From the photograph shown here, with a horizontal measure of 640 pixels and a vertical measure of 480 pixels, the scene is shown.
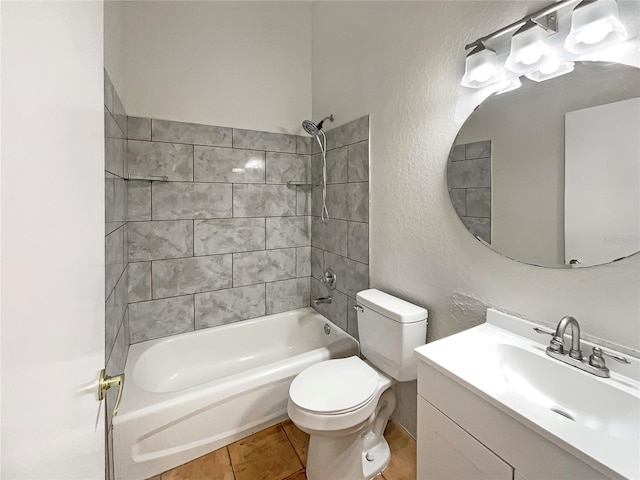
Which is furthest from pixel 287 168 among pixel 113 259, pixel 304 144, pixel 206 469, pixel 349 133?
pixel 206 469

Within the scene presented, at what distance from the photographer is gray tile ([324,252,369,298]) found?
1.90m

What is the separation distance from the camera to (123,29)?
1808 mm

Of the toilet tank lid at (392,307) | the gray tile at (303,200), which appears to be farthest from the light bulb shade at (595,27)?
the gray tile at (303,200)

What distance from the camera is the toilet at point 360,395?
123cm

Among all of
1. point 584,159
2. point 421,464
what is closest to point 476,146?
point 584,159

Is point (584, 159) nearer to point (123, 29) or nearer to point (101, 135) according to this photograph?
point (101, 135)

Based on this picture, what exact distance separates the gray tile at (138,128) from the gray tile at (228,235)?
0.66m

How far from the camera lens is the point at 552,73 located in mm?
989

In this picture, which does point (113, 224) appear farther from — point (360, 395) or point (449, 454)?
point (449, 454)

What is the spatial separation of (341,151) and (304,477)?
6.49 ft

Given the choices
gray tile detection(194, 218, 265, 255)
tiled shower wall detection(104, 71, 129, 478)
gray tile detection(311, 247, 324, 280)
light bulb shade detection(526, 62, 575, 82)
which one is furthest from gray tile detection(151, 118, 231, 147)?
light bulb shade detection(526, 62, 575, 82)

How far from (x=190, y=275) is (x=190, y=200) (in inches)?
22.1

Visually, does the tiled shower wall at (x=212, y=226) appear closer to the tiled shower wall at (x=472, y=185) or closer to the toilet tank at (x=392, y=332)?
the toilet tank at (x=392, y=332)

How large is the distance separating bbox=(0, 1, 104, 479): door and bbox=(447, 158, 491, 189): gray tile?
4.29 ft
